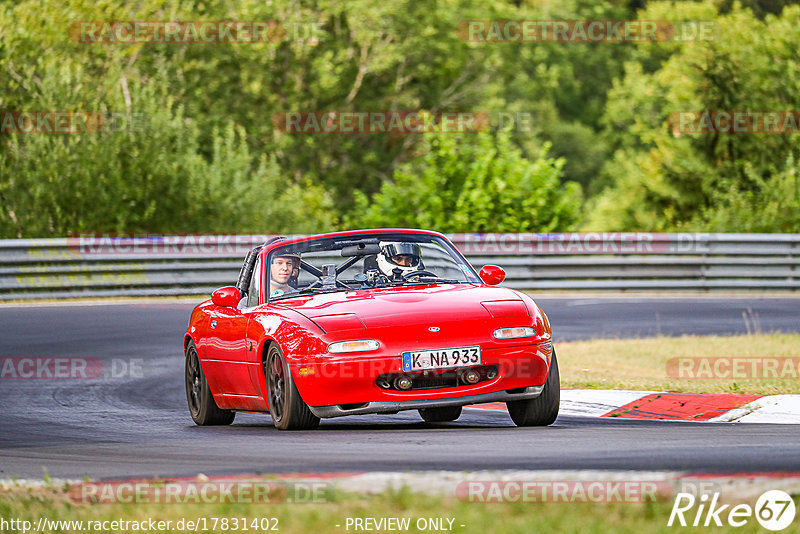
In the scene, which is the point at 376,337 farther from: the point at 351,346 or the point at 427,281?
the point at 427,281

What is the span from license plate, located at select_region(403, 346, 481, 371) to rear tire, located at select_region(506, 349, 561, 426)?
0.66 metres

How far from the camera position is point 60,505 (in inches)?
245

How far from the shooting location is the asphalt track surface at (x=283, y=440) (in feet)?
23.5

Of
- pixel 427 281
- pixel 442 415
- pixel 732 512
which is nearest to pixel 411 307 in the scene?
pixel 427 281

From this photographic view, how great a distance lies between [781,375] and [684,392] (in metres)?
1.91

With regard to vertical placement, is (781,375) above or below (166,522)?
below

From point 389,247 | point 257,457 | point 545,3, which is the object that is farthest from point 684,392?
point 545,3

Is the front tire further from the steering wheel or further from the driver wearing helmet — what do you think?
the steering wheel

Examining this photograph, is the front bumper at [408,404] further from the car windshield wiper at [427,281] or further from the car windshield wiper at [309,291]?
the car windshield wiper at [427,281]


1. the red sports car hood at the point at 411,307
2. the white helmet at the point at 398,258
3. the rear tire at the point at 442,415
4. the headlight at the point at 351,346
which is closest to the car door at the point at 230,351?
the red sports car hood at the point at 411,307

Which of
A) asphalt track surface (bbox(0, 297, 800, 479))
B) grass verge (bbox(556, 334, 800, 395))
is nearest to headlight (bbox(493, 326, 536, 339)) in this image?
asphalt track surface (bbox(0, 297, 800, 479))

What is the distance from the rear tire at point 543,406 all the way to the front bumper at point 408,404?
0.24m

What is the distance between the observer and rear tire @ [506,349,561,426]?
9.19 meters

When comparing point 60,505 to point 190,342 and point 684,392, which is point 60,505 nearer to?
point 190,342
